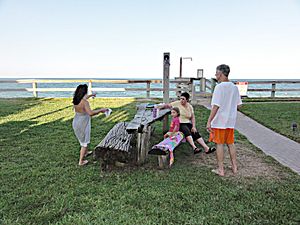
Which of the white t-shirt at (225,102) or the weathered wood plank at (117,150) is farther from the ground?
the white t-shirt at (225,102)

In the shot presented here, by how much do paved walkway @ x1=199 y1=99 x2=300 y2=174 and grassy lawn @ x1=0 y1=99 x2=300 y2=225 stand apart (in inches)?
11.2

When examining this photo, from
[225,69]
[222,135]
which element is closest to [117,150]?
[222,135]

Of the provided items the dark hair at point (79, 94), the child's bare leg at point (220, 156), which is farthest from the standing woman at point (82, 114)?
the child's bare leg at point (220, 156)

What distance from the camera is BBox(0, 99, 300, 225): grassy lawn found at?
251cm

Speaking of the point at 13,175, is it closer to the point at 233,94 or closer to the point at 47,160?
the point at 47,160

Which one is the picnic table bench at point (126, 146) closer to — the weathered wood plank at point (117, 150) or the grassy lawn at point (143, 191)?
the weathered wood plank at point (117, 150)

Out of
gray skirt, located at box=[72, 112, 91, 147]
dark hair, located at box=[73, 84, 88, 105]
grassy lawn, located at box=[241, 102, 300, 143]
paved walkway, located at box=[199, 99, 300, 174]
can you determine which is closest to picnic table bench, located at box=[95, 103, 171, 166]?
gray skirt, located at box=[72, 112, 91, 147]

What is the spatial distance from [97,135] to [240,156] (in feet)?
10.5

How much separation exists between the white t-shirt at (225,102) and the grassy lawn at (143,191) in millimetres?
791

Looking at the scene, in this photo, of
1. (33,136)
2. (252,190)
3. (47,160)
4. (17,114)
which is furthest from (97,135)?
(17,114)

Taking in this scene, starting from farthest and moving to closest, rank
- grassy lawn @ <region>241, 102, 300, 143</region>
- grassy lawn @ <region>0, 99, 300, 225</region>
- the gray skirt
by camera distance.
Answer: grassy lawn @ <region>241, 102, 300, 143</region>, the gray skirt, grassy lawn @ <region>0, 99, 300, 225</region>

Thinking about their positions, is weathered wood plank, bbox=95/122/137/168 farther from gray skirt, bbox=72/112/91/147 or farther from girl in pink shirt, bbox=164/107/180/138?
girl in pink shirt, bbox=164/107/180/138

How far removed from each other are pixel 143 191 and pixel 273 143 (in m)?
3.59

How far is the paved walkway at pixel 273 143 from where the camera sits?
4262 mm
